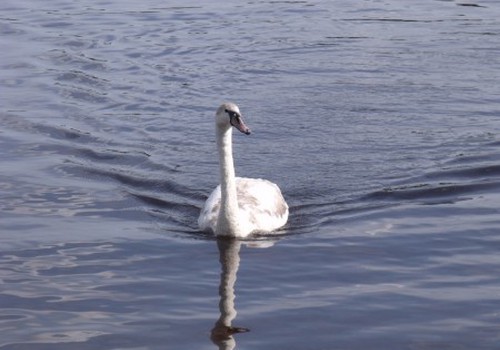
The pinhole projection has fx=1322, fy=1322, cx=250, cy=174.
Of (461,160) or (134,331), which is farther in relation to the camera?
(461,160)

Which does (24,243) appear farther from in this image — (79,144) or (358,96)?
(358,96)

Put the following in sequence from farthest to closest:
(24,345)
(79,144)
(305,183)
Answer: (79,144), (305,183), (24,345)

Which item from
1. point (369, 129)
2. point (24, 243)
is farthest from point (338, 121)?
point (24, 243)

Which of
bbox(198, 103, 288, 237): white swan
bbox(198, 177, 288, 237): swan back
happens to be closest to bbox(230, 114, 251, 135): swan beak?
bbox(198, 103, 288, 237): white swan

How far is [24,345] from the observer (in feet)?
38.4

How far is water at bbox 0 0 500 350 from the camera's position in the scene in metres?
12.3

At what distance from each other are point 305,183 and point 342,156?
1109 millimetres

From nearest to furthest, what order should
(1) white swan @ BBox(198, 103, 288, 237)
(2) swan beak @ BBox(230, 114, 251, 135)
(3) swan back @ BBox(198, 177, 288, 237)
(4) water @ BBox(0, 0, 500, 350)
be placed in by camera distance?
(4) water @ BBox(0, 0, 500, 350), (2) swan beak @ BBox(230, 114, 251, 135), (1) white swan @ BBox(198, 103, 288, 237), (3) swan back @ BBox(198, 177, 288, 237)

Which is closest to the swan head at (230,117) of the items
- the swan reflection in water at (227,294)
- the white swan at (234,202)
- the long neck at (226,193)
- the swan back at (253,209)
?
the white swan at (234,202)

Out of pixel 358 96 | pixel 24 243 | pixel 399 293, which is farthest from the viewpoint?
pixel 358 96

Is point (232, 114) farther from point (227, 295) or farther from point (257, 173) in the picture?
point (257, 173)

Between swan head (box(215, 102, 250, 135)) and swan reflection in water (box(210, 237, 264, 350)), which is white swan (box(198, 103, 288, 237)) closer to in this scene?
swan head (box(215, 102, 250, 135))

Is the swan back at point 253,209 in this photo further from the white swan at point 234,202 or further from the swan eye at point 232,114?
the swan eye at point 232,114

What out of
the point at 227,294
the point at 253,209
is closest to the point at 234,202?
the point at 253,209
